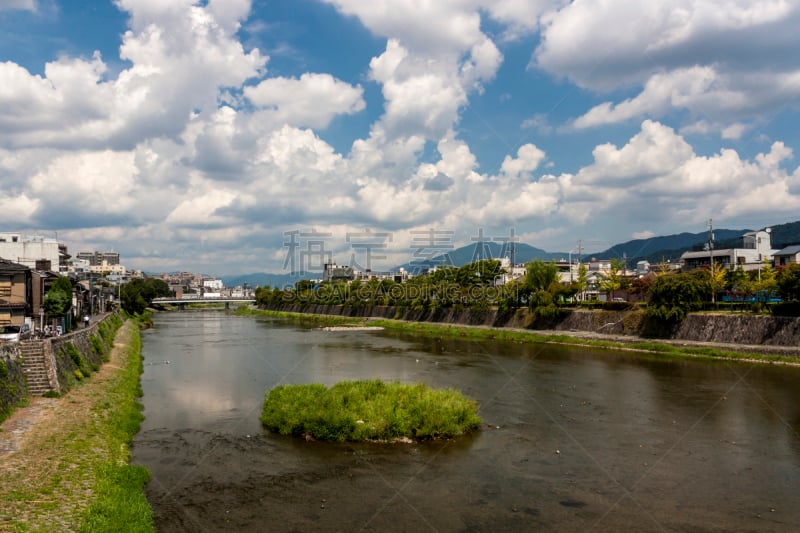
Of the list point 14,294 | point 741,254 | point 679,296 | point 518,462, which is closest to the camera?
point 518,462

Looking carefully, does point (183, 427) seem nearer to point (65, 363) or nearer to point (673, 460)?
point (65, 363)

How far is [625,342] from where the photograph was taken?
44.5 m

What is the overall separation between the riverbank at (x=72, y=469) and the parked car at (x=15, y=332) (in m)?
6.26

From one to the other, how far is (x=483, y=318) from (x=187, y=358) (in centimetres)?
3527

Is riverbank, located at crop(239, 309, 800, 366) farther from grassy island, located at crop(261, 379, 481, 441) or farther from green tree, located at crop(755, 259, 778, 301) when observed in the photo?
grassy island, located at crop(261, 379, 481, 441)

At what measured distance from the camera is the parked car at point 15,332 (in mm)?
26484

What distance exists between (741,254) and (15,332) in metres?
74.8

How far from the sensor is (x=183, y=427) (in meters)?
20.9

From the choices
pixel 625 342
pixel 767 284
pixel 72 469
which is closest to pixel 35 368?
pixel 72 469

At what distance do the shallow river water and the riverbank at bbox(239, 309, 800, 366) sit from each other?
451 centimetres

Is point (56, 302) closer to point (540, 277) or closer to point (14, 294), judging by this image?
point (14, 294)

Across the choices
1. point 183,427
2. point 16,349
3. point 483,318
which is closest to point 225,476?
point 183,427

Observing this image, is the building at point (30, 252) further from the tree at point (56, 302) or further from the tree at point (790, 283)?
the tree at point (790, 283)

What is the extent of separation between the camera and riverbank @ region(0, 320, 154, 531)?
448 inches
